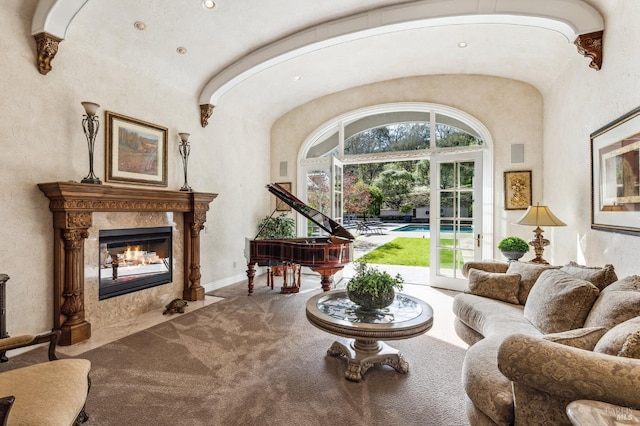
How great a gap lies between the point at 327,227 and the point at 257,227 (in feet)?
6.53

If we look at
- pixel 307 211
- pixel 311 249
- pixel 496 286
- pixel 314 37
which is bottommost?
pixel 496 286

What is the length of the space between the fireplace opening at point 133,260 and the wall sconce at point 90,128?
66cm

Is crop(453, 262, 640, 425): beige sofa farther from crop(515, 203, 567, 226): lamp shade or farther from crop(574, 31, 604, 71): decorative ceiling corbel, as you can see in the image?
crop(574, 31, 604, 71): decorative ceiling corbel

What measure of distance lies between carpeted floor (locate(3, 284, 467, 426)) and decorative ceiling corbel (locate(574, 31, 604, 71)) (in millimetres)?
2942

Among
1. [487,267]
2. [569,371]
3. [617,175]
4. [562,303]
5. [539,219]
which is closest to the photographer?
[569,371]

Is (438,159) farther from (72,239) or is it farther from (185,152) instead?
(72,239)

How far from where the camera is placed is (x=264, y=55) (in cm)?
417

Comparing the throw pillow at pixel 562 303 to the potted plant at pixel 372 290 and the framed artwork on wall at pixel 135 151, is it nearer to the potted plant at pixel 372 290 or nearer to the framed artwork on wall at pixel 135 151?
the potted plant at pixel 372 290

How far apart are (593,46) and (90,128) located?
4920mm

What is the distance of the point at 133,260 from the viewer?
13.2 ft

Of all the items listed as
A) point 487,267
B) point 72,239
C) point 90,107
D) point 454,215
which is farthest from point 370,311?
point 90,107

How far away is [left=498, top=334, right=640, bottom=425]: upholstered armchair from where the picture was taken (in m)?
1.14

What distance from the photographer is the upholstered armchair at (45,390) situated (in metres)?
1.29

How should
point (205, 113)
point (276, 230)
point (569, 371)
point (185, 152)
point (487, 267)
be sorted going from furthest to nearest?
point (276, 230) → point (205, 113) → point (185, 152) → point (487, 267) → point (569, 371)
